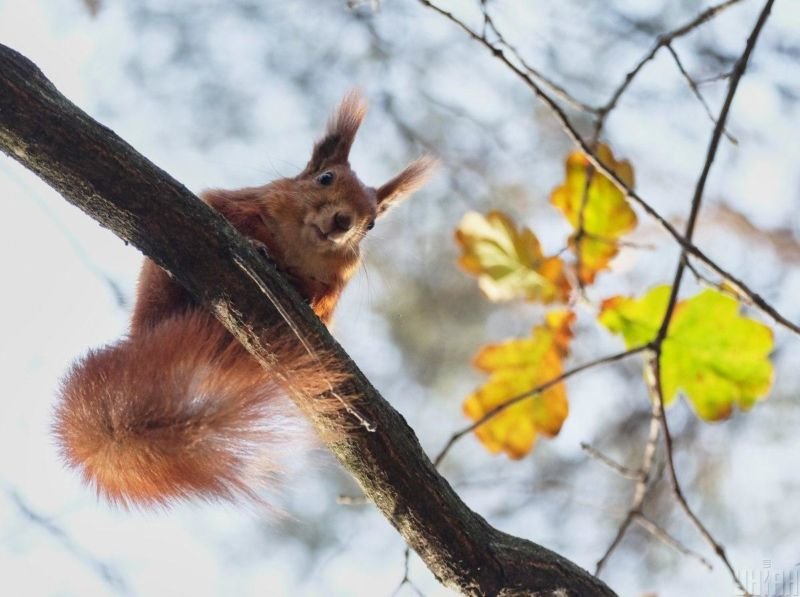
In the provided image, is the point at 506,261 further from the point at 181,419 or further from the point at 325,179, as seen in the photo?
the point at 181,419

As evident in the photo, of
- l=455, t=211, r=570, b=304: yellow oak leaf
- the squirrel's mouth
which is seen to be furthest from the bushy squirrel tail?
l=455, t=211, r=570, b=304: yellow oak leaf

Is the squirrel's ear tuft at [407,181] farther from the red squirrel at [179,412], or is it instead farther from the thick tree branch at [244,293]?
the thick tree branch at [244,293]

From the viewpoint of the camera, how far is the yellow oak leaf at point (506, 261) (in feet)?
8.93

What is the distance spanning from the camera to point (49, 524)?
324 centimetres

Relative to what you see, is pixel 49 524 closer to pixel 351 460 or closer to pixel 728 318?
pixel 351 460

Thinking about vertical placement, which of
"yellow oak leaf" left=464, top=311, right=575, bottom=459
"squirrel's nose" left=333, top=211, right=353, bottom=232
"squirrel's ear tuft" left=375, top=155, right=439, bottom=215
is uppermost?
"squirrel's ear tuft" left=375, top=155, right=439, bottom=215

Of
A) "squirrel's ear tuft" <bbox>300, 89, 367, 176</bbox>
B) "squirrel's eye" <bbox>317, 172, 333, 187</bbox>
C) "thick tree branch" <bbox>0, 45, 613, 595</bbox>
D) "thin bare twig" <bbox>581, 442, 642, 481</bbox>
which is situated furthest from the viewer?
"squirrel's ear tuft" <bbox>300, 89, 367, 176</bbox>

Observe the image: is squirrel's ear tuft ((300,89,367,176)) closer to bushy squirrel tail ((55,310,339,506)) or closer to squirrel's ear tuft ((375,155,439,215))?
squirrel's ear tuft ((375,155,439,215))

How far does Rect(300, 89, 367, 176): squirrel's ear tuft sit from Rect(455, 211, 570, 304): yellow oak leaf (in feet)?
1.30

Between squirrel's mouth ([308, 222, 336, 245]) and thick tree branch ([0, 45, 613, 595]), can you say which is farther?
squirrel's mouth ([308, 222, 336, 245])

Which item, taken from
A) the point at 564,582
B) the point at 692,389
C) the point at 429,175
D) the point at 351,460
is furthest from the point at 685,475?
the point at 351,460

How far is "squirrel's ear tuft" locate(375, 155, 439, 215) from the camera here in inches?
114

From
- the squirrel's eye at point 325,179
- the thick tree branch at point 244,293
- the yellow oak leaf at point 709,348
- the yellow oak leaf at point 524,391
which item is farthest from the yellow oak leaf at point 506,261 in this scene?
the thick tree branch at point 244,293

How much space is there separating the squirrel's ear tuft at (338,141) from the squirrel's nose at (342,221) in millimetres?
318
